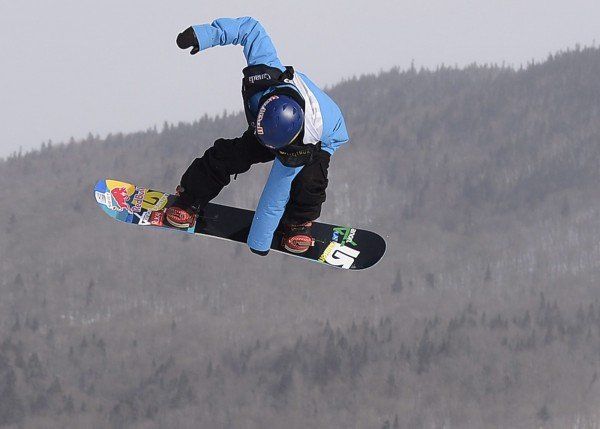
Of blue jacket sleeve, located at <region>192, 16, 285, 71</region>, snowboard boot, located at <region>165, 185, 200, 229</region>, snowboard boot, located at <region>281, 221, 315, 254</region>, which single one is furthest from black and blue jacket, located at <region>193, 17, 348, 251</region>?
snowboard boot, located at <region>165, 185, 200, 229</region>

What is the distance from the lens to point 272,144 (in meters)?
22.4

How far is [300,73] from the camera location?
76.8 ft

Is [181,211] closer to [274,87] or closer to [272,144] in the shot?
[272,144]

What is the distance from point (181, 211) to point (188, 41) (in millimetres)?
4724

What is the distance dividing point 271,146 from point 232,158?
2176 mm

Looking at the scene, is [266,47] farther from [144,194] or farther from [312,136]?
[144,194]

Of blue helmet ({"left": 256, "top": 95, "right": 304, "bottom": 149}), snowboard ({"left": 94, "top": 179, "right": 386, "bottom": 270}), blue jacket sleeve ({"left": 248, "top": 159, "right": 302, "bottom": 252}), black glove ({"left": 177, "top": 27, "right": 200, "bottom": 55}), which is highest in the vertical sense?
black glove ({"left": 177, "top": 27, "right": 200, "bottom": 55})

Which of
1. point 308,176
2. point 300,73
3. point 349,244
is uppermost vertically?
point 300,73

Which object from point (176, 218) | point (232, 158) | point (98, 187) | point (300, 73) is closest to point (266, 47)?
point (300, 73)

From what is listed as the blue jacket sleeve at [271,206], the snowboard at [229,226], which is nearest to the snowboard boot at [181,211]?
the snowboard at [229,226]

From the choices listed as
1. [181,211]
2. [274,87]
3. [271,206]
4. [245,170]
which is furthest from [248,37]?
[181,211]

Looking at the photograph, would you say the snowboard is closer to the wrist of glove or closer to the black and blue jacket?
the black and blue jacket

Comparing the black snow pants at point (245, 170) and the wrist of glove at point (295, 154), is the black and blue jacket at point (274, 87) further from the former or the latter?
the black snow pants at point (245, 170)

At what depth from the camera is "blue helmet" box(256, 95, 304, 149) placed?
2220 cm
